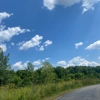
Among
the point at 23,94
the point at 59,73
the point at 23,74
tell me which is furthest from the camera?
the point at 59,73

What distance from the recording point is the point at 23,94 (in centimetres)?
1466

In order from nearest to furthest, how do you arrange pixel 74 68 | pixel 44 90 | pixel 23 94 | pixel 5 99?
pixel 5 99
pixel 23 94
pixel 44 90
pixel 74 68

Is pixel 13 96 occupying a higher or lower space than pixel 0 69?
lower

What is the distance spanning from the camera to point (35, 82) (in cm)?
2034

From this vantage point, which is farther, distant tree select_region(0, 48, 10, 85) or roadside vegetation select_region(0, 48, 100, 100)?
distant tree select_region(0, 48, 10, 85)

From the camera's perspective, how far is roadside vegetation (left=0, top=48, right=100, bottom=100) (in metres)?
14.1

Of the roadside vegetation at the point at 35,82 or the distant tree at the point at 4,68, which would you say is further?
the distant tree at the point at 4,68

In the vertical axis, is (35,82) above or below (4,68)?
below

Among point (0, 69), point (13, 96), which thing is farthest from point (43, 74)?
point (13, 96)

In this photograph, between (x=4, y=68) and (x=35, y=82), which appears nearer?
(x=35, y=82)

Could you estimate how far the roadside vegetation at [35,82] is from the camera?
46.4 feet

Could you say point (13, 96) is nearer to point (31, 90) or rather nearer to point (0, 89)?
point (0, 89)

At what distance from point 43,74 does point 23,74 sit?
25161 millimetres

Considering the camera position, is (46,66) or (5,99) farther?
(46,66)
